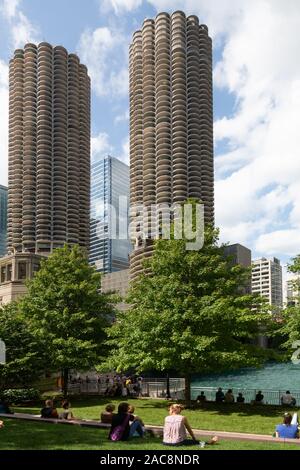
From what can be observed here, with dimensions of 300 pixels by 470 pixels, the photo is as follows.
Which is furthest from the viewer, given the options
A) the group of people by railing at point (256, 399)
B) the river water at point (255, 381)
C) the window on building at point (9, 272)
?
the window on building at point (9, 272)

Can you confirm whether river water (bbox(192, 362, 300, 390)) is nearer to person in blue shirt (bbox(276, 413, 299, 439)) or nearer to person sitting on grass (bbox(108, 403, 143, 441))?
person in blue shirt (bbox(276, 413, 299, 439))

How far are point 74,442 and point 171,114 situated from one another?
6761 inches

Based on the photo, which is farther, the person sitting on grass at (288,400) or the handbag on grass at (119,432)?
the person sitting on grass at (288,400)

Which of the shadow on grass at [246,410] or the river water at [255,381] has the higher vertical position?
the shadow on grass at [246,410]

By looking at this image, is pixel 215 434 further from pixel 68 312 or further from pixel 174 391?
pixel 174 391

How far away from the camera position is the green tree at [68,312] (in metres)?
35.3

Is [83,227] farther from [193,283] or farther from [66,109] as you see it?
[193,283]

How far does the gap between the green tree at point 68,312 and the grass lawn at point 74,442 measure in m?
16.6

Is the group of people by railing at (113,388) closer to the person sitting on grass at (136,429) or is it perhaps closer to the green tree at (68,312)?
the green tree at (68,312)

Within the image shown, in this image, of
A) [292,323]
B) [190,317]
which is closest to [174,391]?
[190,317]

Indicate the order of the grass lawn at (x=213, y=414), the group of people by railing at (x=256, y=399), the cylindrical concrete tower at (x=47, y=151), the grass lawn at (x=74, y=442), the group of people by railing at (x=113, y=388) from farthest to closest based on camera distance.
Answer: the cylindrical concrete tower at (x=47, y=151), the group of people by railing at (x=113, y=388), the group of people by railing at (x=256, y=399), the grass lawn at (x=213, y=414), the grass lawn at (x=74, y=442)

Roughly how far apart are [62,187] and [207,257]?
147256mm

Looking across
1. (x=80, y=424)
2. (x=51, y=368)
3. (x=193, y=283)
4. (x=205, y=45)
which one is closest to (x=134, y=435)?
(x=80, y=424)

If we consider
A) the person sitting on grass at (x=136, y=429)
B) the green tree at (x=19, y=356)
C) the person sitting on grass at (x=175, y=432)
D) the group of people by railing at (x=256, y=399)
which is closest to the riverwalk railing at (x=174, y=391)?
the group of people by railing at (x=256, y=399)
